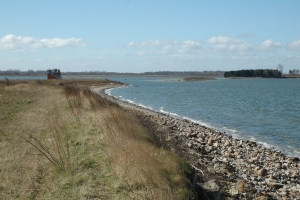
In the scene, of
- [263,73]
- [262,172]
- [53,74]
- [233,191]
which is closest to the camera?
[233,191]

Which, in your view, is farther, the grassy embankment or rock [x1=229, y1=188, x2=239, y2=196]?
rock [x1=229, y1=188, x2=239, y2=196]

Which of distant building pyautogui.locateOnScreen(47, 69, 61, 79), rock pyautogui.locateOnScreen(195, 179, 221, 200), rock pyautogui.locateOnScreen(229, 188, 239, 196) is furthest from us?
distant building pyautogui.locateOnScreen(47, 69, 61, 79)

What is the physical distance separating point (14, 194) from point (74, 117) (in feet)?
25.8

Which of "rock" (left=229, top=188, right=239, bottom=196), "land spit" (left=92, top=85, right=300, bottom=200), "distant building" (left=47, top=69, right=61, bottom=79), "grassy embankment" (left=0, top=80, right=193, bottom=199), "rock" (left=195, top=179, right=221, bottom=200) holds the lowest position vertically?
"land spit" (left=92, top=85, right=300, bottom=200)

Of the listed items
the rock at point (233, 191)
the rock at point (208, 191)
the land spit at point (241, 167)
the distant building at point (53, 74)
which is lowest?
the land spit at point (241, 167)

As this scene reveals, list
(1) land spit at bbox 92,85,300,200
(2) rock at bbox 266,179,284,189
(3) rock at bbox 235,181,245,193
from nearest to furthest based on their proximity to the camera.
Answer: (3) rock at bbox 235,181,245,193 → (1) land spit at bbox 92,85,300,200 → (2) rock at bbox 266,179,284,189

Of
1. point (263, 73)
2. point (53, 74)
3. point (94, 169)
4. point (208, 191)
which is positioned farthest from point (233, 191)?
point (263, 73)

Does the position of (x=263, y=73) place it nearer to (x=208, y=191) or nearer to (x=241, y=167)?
(x=241, y=167)

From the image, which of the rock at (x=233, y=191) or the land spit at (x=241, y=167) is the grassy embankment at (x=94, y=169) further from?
the rock at (x=233, y=191)

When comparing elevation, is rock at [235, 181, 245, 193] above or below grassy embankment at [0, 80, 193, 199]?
below

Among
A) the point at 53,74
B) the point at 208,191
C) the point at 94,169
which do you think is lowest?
the point at 208,191

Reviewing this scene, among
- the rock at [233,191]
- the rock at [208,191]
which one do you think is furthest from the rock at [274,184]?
the rock at [208,191]

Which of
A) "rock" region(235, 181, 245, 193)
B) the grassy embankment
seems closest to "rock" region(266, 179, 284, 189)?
"rock" region(235, 181, 245, 193)

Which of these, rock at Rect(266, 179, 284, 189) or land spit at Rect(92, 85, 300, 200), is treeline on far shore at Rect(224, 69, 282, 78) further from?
rock at Rect(266, 179, 284, 189)
